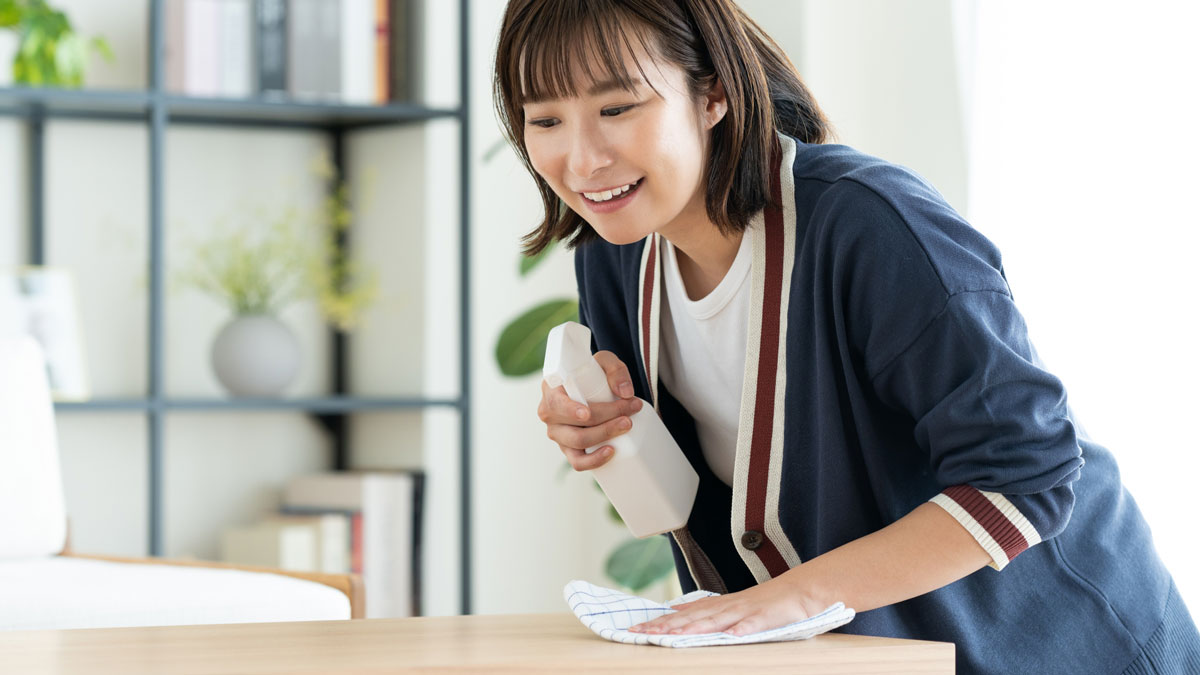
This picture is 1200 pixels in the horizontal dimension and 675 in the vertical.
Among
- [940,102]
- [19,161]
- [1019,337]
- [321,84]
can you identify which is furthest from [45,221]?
[1019,337]

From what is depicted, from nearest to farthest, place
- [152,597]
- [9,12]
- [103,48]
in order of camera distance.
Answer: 1. [152,597]
2. [9,12]
3. [103,48]

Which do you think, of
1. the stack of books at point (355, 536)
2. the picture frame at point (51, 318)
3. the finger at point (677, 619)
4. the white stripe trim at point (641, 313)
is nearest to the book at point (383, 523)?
the stack of books at point (355, 536)

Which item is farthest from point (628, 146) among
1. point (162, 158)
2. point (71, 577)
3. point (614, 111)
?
point (162, 158)

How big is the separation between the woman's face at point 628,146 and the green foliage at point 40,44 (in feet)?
5.35

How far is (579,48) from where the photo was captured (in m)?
0.93

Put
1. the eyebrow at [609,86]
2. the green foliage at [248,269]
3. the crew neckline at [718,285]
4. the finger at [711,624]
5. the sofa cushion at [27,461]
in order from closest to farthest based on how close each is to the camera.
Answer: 1. the finger at [711,624]
2. the eyebrow at [609,86]
3. the crew neckline at [718,285]
4. the sofa cushion at [27,461]
5. the green foliage at [248,269]

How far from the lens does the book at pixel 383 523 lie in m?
2.50

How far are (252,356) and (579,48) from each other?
1.64m

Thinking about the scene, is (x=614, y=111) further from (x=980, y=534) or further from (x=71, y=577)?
(x=71, y=577)

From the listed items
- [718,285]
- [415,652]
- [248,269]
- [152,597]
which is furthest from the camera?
[248,269]

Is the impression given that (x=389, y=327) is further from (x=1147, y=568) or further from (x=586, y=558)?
(x=1147, y=568)

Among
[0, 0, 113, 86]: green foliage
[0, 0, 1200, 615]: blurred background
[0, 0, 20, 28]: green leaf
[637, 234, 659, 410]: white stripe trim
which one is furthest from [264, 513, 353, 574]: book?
[637, 234, 659, 410]: white stripe trim

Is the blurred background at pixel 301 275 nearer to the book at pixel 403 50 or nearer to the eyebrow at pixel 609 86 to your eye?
the book at pixel 403 50

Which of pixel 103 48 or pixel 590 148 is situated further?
pixel 103 48
